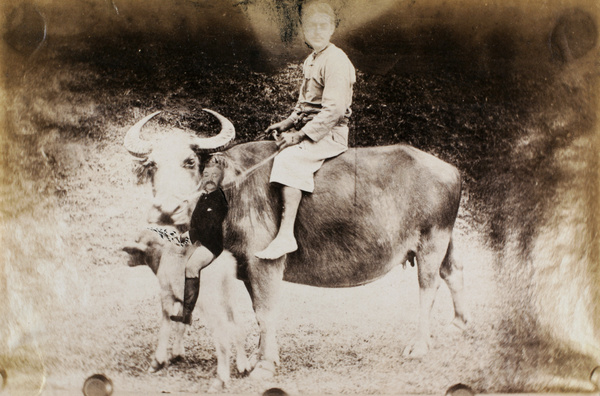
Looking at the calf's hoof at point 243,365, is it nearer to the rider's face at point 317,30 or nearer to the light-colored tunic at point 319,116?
the light-colored tunic at point 319,116

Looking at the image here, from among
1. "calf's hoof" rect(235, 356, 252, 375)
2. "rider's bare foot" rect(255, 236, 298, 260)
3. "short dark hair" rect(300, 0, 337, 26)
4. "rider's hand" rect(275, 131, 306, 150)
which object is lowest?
"calf's hoof" rect(235, 356, 252, 375)

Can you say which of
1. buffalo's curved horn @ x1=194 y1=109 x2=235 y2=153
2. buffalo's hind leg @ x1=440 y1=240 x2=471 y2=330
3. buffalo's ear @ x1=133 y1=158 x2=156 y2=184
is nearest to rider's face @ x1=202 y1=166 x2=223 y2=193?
buffalo's curved horn @ x1=194 y1=109 x2=235 y2=153

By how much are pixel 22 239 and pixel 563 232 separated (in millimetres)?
3298

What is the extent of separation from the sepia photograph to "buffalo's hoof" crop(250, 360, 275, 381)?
0.04 ft

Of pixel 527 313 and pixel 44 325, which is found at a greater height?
pixel 527 313

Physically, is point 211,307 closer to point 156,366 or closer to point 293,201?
point 156,366

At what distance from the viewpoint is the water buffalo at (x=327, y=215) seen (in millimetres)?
3355

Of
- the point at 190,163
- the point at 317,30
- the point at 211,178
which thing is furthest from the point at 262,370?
the point at 317,30

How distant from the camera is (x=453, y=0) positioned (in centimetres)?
352

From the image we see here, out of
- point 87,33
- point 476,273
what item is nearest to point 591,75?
point 476,273

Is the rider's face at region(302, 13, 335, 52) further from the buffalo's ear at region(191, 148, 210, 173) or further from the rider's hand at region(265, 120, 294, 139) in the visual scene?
the buffalo's ear at region(191, 148, 210, 173)

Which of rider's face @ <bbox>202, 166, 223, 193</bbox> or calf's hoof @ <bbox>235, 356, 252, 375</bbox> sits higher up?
rider's face @ <bbox>202, 166, 223, 193</bbox>

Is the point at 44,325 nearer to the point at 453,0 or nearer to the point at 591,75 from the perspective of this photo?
the point at 453,0

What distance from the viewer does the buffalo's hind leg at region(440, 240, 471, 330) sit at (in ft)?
11.3
